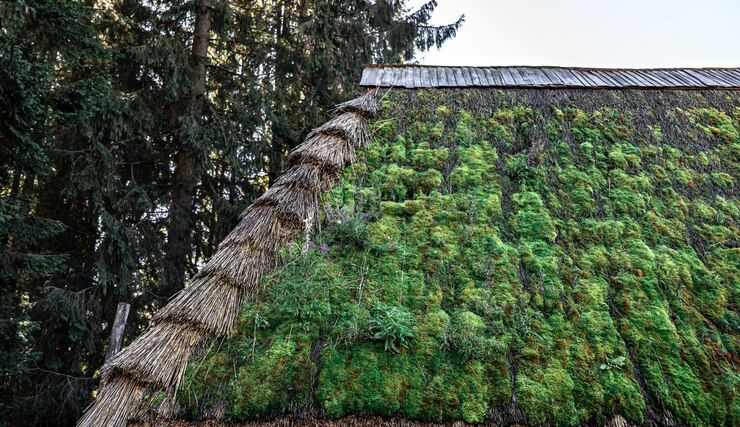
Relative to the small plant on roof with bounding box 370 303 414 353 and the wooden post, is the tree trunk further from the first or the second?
the small plant on roof with bounding box 370 303 414 353

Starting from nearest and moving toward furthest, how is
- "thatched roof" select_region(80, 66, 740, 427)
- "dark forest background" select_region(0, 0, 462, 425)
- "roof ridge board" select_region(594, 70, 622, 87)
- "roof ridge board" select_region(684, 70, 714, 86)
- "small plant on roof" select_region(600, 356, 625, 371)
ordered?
"thatched roof" select_region(80, 66, 740, 427) → "small plant on roof" select_region(600, 356, 625, 371) → "dark forest background" select_region(0, 0, 462, 425) → "roof ridge board" select_region(594, 70, 622, 87) → "roof ridge board" select_region(684, 70, 714, 86)

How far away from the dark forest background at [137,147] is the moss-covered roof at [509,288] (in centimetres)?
409

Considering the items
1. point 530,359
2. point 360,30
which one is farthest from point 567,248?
point 360,30

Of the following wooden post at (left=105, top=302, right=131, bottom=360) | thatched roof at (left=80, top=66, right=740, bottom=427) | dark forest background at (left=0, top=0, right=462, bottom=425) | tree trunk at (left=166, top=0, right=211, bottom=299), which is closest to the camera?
thatched roof at (left=80, top=66, right=740, bottom=427)

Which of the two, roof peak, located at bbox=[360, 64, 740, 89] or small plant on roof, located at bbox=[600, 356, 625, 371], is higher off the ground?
roof peak, located at bbox=[360, 64, 740, 89]

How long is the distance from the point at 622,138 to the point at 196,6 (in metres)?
Answer: 8.30

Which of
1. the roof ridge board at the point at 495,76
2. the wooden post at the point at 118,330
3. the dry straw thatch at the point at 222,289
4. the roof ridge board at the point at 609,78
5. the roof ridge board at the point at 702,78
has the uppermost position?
the roof ridge board at the point at 702,78

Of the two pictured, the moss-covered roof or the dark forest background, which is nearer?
the moss-covered roof

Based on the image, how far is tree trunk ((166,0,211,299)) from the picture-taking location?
7.76 metres

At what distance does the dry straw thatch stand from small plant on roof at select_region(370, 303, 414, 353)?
1.11m

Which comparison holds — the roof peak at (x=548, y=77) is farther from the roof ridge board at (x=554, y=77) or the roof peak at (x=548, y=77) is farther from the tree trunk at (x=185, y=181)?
the tree trunk at (x=185, y=181)

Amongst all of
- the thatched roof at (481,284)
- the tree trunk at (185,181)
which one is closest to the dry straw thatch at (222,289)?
the thatched roof at (481,284)

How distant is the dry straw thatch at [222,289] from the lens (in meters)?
2.61

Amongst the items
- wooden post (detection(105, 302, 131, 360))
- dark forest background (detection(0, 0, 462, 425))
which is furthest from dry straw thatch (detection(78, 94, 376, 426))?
dark forest background (detection(0, 0, 462, 425))
